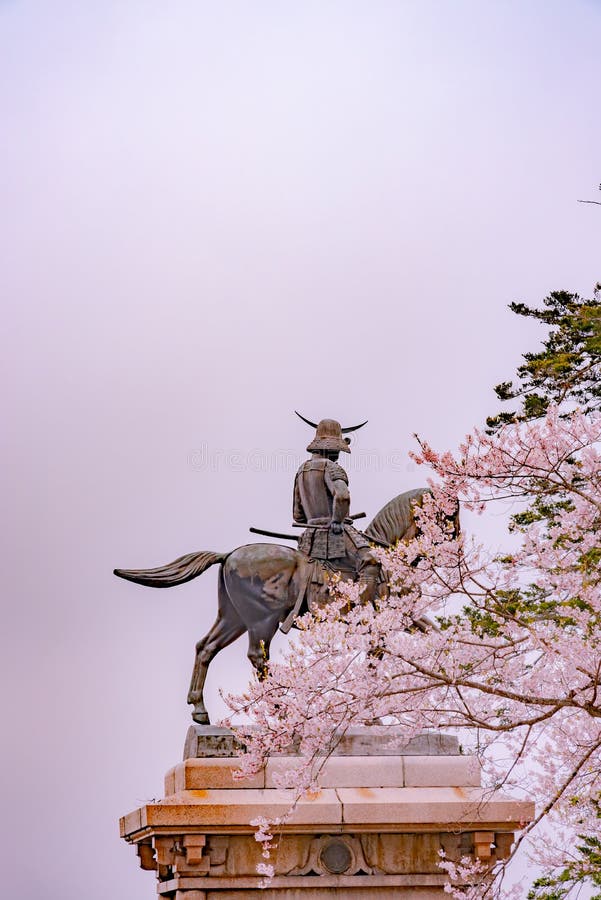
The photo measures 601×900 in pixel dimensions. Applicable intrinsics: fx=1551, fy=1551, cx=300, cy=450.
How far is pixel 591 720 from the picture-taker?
12289 millimetres

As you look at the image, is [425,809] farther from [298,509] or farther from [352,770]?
[298,509]

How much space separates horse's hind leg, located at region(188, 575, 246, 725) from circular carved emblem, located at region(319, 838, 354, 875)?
1903mm

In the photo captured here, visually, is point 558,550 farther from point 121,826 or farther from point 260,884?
point 121,826

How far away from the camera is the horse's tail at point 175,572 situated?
1397 centimetres

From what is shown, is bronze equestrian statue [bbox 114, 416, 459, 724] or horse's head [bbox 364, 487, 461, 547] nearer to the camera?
bronze equestrian statue [bbox 114, 416, 459, 724]

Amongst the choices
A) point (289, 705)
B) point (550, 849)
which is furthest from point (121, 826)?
point (550, 849)

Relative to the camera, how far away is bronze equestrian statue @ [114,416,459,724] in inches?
540

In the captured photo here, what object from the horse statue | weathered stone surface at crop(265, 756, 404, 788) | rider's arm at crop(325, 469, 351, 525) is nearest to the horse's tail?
the horse statue

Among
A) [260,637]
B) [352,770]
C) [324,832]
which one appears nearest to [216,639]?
[260,637]

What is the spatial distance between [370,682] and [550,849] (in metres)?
3.30

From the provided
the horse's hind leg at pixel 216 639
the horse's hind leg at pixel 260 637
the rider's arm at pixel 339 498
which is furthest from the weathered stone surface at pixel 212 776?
the rider's arm at pixel 339 498

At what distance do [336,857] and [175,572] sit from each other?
9.97 feet

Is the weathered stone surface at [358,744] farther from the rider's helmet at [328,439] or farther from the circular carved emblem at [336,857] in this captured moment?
the rider's helmet at [328,439]

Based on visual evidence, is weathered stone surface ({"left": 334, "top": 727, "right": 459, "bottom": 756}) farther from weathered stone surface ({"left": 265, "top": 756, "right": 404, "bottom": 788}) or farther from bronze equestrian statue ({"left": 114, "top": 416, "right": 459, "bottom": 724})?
bronze equestrian statue ({"left": 114, "top": 416, "right": 459, "bottom": 724})
